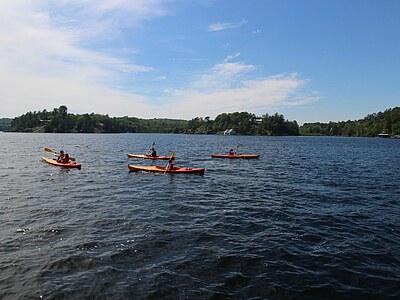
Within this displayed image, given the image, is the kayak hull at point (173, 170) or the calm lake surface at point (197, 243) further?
the kayak hull at point (173, 170)

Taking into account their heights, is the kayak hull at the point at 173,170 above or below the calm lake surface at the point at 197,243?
above

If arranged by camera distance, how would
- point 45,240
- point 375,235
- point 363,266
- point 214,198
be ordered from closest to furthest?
1. point 363,266
2. point 45,240
3. point 375,235
4. point 214,198

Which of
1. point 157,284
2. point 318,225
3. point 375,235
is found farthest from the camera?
point 318,225

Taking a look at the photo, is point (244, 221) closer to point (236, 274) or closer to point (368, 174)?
point (236, 274)

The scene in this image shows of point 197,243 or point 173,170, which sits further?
point 173,170

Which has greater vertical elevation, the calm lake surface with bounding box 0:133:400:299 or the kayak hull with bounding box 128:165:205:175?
the kayak hull with bounding box 128:165:205:175

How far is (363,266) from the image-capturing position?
12.1 m

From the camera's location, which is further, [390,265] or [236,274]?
[390,265]

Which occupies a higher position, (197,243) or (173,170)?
(173,170)

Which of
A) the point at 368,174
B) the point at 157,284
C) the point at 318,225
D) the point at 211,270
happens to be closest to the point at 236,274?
the point at 211,270

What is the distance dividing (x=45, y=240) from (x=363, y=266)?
12.8 metres

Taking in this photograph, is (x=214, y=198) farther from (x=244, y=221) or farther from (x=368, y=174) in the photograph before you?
(x=368, y=174)

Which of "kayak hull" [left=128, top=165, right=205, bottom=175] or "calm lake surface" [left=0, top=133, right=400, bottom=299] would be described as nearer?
"calm lake surface" [left=0, top=133, right=400, bottom=299]

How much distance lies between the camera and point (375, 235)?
15422 mm
